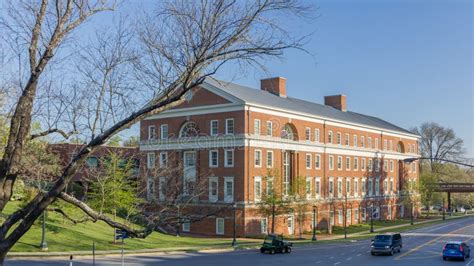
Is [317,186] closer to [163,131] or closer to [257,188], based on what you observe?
[257,188]

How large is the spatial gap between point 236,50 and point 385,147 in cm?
8438

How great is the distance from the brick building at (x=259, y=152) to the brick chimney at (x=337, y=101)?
6.83 meters

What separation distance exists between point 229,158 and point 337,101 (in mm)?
35378

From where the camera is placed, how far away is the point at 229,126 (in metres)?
58.8

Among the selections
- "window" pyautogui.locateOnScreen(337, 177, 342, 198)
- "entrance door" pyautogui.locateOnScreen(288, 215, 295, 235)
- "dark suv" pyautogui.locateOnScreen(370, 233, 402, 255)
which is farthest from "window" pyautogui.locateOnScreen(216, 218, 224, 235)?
"window" pyautogui.locateOnScreen(337, 177, 342, 198)

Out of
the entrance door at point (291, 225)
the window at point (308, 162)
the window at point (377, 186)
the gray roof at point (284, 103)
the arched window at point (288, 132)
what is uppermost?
the gray roof at point (284, 103)

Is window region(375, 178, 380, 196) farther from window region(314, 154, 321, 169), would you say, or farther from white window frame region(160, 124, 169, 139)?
white window frame region(160, 124, 169, 139)

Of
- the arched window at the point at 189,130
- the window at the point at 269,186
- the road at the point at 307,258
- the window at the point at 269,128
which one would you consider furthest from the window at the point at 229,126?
the road at the point at 307,258

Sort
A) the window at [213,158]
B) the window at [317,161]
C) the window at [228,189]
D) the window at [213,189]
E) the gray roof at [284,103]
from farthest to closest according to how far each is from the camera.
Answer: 1. the window at [317,161]
2. the window at [213,158]
3. the gray roof at [284,103]
4. the window at [213,189]
5. the window at [228,189]

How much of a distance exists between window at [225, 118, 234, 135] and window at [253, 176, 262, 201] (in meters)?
5.86

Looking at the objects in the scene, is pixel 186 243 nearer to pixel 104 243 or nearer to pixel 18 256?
pixel 104 243

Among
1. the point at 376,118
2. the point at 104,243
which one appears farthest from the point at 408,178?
the point at 104,243

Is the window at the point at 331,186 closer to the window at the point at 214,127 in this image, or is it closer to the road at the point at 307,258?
the window at the point at 214,127

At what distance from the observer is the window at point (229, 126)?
58500mm
